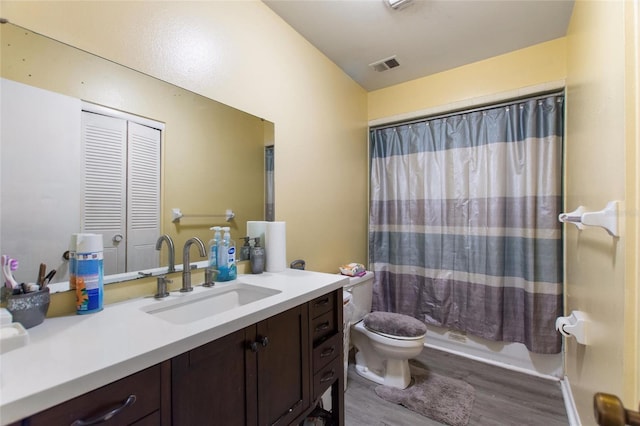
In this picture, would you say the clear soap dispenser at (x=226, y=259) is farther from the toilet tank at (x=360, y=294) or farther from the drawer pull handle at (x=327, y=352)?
the toilet tank at (x=360, y=294)

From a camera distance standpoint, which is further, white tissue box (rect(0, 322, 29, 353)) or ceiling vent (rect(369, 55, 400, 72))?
ceiling vent (rect(369, 55, 400, 72))

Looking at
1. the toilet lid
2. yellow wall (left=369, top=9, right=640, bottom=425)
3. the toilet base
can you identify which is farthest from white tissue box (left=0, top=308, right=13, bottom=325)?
the toilet base

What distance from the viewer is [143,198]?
1169 mm

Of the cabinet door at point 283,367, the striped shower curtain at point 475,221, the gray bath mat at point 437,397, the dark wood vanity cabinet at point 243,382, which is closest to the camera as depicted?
the dark wood vanity cabinet at point 243,382

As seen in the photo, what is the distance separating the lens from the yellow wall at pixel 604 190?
84 centimetres

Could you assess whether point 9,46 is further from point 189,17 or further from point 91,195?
point 189,17

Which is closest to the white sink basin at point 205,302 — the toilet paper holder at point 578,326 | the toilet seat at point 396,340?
the toilet seat at point 396,340

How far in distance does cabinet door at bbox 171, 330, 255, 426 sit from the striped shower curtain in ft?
6.44

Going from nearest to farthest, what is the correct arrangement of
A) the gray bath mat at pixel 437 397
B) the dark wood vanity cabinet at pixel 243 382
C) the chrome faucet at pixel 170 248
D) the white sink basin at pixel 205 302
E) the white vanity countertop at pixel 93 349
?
the white vanity countertop at pixel 93 349, the dark wood vanity cabinet at pixel 243 382, the white sink basin at pixel 205 302, the chrome faucet at pixel 170 248, the gray bath mat at pixel 437 397

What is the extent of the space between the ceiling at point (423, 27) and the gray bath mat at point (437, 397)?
247 cm

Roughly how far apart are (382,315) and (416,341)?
297 millimetres

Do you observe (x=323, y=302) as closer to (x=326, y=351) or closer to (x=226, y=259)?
(x=326, y=351)

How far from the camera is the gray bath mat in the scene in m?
1.66

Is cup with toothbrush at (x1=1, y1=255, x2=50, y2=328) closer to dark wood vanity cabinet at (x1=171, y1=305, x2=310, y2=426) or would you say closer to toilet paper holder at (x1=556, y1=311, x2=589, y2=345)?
dark wood vanity cabinet at (x1=171, y1=305, x2=310, y2=426)
